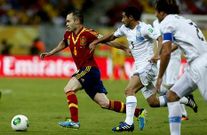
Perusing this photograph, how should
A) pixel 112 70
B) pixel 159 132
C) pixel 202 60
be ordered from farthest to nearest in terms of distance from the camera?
pixel 112 70 → pixel 159 132 → pixel 202 60

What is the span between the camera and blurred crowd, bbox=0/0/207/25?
42406 millimetres

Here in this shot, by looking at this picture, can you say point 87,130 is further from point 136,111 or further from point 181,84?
point 181,84

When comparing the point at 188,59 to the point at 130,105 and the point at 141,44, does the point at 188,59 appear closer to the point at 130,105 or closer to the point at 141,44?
the point at 130,105

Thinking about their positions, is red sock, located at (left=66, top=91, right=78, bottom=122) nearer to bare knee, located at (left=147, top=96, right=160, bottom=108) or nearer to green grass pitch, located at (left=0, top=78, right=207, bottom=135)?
green grass pitch, located at (left=0, top=78, right=207, bottom=135)

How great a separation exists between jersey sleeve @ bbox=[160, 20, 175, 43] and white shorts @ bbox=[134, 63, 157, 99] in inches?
103

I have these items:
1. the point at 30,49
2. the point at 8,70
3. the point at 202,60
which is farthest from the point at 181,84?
the point at 30,49

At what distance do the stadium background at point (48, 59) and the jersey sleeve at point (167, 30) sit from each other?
2.70 meters

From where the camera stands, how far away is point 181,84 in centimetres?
1006

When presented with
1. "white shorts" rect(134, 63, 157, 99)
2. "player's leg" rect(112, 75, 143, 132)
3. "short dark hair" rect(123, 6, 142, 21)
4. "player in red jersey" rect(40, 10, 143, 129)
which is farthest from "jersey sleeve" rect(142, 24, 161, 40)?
"player in red jersey" rect(40, 10, 143, 129)

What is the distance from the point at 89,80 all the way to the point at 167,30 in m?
3.37

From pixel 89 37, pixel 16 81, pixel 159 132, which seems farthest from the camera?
pixel 16 81

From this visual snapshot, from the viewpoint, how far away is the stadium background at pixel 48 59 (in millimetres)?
17016

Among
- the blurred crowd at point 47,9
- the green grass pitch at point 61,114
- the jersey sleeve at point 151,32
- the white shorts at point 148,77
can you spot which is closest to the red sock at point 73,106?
the green grass pitch at point 61,114

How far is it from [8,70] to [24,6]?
11.7m
